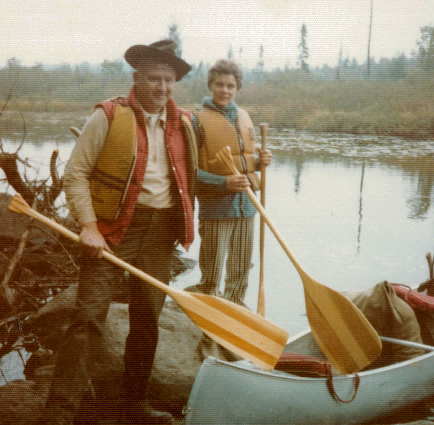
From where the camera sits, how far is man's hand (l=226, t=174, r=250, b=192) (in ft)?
8.53

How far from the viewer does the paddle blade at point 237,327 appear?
2275mm

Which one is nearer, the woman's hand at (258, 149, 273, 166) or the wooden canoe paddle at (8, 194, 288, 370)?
the wooden canoe paddle at (8, 194, 288, 370)

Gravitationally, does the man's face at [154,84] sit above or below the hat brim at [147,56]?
below

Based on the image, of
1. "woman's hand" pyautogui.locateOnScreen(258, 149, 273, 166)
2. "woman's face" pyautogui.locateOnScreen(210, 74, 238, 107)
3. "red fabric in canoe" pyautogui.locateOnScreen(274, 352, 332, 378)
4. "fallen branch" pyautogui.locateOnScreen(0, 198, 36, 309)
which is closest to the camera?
"red fabric in canoe" pyautogui.locateOnScreen(274, 352, 332, 378)

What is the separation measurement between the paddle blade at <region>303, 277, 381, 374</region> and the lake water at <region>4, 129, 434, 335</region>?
1.17 m

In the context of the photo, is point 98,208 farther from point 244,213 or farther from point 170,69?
point 244,213

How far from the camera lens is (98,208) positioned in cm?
208

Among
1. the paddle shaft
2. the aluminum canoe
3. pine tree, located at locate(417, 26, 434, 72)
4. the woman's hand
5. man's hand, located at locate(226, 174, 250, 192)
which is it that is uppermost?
pine tree, located at locate(417, 26, 434, 72)

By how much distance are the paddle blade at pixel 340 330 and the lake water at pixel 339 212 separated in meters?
1.17

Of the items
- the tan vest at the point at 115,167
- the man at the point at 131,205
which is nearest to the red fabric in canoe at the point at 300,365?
the man at the point at 131,205

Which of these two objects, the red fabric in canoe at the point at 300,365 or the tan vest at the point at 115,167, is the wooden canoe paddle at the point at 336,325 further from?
the tan vest at the point at 115,167

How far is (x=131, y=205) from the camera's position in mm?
2074

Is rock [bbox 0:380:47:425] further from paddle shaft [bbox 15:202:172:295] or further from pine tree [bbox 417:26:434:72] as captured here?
pine tree [bbox 417:26:434:72]

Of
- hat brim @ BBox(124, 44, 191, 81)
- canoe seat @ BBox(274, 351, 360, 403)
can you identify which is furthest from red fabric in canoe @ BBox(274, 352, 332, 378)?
hat brim @ BBox(124, 44, 191, 81)
